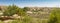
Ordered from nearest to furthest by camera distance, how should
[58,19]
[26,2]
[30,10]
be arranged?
[58,19], [26,2], [30,10]

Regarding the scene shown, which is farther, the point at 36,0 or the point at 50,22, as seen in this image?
the point at 36,0

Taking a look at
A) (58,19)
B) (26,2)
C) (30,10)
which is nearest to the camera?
(58,19)

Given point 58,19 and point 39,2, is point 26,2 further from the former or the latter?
point 58,19

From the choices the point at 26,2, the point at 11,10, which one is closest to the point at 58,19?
the point at 26,2

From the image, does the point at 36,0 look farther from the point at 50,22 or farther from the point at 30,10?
the point at 50,22

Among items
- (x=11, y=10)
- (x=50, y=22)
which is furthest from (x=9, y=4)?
(x=50, y=22)

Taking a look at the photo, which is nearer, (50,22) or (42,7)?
(50,22)

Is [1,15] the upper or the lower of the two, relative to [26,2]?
lower

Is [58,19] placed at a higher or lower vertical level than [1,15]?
higher
